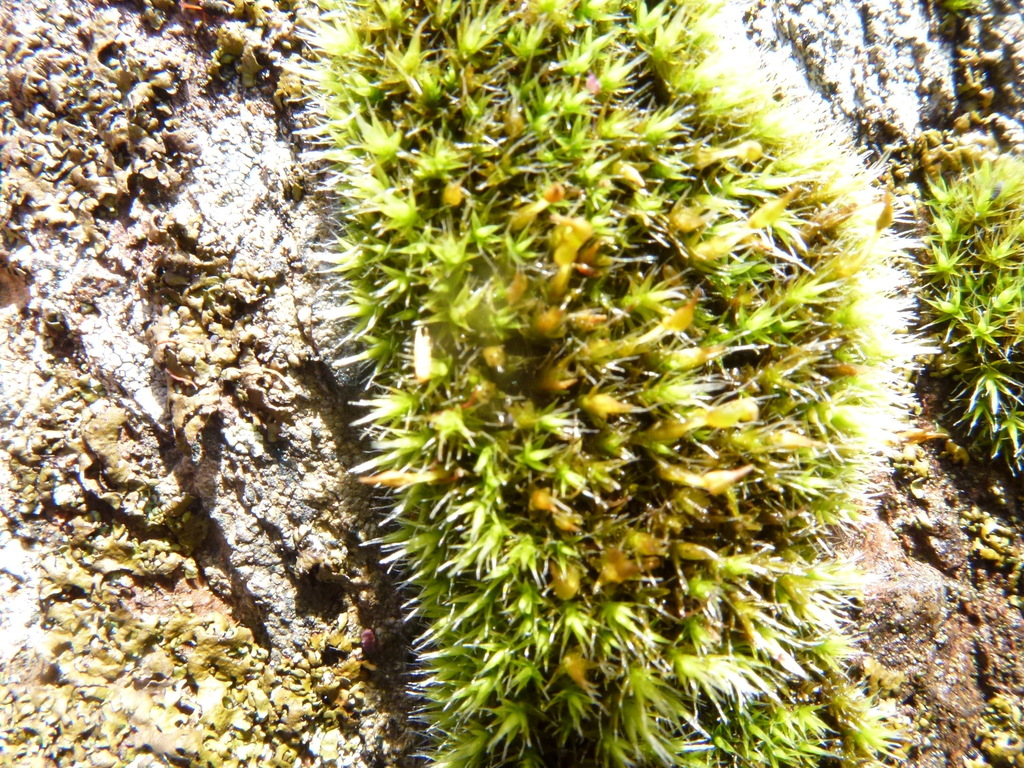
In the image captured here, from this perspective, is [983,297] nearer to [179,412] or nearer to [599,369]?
[599,369]

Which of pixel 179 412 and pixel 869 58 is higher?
pixel 869 58

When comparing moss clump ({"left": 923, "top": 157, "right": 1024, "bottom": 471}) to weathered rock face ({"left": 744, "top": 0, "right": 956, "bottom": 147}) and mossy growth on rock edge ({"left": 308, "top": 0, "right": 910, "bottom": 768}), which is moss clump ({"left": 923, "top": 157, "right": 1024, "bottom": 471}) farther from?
mossy growth on rock edge ({"left": 308, "top": 0, "right": 910, "bottom": 768})

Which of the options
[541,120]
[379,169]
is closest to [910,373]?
[541,120]

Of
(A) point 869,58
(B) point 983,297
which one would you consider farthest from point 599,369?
(A) point 869,58

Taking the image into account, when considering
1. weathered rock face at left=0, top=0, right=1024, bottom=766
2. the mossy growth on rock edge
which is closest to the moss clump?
weathered rock face at left=0, top=0, right=1024, bottom=766

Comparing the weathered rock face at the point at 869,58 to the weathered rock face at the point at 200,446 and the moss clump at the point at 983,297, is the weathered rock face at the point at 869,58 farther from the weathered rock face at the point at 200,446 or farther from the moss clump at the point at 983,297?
the moss clump at the point at 983,297

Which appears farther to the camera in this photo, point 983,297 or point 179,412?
point 983,297

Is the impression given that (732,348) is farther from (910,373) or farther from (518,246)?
(910,373)
